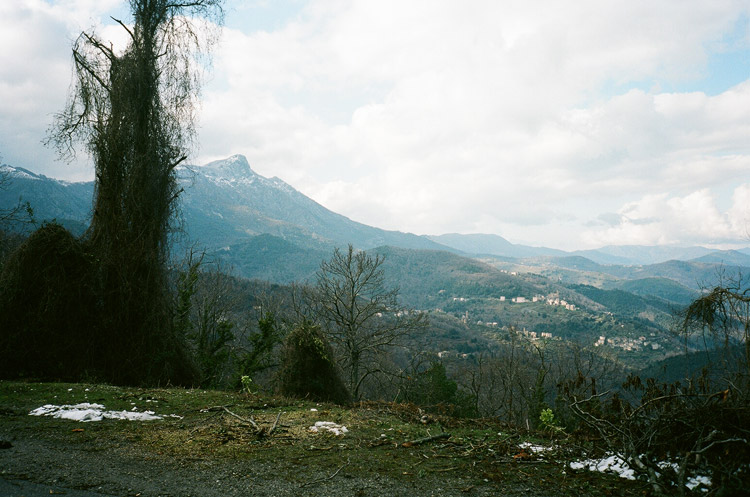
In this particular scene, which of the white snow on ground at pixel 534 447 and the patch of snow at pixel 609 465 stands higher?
the patch of snow at pixel 609 465

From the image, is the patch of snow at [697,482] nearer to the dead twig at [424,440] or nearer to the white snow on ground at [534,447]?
the white snow on ground at [534,447]

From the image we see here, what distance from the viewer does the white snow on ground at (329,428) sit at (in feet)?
19.6

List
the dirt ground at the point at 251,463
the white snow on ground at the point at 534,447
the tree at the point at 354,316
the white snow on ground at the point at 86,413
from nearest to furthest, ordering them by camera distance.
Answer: the dirt ground at the point at 251,463, the white snow on ground at the point at 534,447, the white snow on ground at the point at 86,413, the tree at the point at 354,316

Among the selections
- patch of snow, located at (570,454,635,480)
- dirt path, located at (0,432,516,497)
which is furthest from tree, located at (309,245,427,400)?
patch of snow, located at (570,454,635,480)

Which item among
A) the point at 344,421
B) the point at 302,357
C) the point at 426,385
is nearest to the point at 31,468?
the point at 344,421

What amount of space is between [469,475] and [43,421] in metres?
5.82

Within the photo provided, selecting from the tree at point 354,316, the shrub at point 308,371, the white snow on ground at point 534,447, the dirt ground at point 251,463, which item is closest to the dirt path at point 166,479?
the dirt ground at point 251,463

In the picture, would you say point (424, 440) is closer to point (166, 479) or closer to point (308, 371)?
point (166, 479)

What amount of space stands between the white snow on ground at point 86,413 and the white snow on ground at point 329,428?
2476mm

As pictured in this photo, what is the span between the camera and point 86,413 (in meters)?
6.02

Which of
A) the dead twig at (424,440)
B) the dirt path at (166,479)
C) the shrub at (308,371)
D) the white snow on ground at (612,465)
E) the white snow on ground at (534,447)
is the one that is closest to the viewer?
the dirt path at (166,479)

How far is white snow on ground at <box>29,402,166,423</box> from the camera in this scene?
233 inches

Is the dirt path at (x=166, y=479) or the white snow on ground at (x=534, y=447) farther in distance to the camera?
the white snow on ground at (x=534, y=447)

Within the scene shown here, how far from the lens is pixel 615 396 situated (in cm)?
570
